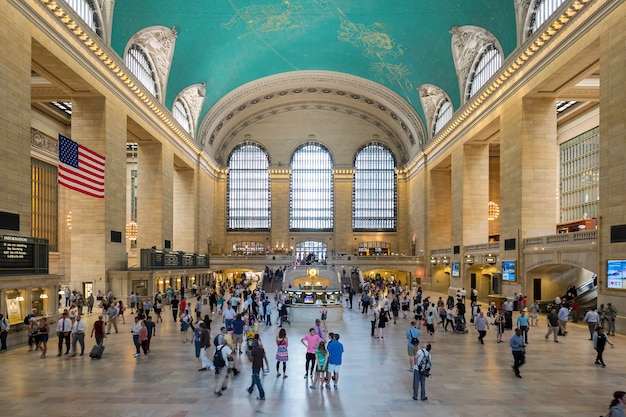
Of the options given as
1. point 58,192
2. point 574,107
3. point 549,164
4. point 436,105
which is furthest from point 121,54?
point 574,107

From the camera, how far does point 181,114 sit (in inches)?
1585

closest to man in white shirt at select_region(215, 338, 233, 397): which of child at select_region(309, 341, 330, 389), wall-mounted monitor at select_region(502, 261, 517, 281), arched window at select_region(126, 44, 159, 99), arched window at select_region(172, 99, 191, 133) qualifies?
child at select_region(309, 341, 330, 389)

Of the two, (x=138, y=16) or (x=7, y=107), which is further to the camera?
(x=138, y=16)

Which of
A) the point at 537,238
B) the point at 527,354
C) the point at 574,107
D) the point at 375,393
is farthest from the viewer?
the point at 574,107

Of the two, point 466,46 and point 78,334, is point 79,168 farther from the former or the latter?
point 466,46

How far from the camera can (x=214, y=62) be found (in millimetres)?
36719

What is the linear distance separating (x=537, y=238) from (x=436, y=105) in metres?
19.6

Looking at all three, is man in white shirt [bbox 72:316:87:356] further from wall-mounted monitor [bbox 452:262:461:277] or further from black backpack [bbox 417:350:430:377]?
wall-mounted monitor [bbox 452:262:461:277]

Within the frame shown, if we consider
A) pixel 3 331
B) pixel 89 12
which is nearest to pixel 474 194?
pixel 89 12

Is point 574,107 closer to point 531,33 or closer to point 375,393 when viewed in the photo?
point 531,33

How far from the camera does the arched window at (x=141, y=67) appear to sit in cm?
2923

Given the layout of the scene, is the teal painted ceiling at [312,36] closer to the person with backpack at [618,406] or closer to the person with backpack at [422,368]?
the person with backpack at [422,368]

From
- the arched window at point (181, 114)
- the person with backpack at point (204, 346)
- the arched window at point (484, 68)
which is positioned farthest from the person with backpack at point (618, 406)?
the arched window at point (181, 114)

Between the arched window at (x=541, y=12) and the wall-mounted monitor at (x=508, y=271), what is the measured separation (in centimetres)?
1100
